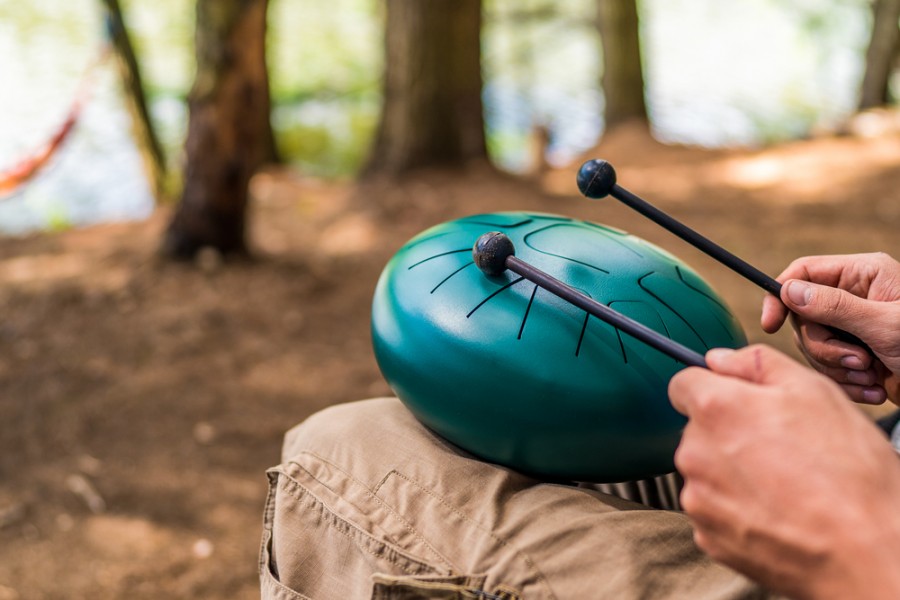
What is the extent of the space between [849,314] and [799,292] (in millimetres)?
79

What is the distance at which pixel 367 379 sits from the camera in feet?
9.91

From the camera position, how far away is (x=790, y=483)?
0.69 metres

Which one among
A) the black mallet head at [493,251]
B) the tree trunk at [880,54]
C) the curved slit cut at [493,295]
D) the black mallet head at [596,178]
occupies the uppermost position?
the black mallet head at [596,178]

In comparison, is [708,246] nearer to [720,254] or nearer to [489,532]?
[720,254]

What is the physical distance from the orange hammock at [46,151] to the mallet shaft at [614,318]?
16.1 ft

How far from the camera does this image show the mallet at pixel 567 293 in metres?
0.86

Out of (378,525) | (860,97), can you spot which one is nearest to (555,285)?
(378,525)

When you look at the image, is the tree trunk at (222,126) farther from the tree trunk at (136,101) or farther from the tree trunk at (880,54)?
the tree trunk at (880,54)

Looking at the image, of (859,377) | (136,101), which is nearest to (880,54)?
(136,101)

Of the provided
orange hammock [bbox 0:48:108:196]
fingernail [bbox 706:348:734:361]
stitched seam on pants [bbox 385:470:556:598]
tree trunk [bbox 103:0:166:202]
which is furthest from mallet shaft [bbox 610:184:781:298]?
tree trunk [bbox 103:0:166:202]

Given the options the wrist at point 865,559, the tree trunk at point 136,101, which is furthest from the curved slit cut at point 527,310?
the tree trunk at point 136,101

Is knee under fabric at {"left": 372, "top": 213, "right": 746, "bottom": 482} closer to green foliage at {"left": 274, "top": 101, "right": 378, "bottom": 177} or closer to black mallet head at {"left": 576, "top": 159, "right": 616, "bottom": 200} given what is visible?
black mallet head at {"left": 576, "top": 159, "right": 616, "bottom": 200}

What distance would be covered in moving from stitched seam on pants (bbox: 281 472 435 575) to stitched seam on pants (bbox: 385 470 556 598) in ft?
0.27

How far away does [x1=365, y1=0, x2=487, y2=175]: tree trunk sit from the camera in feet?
15.3
